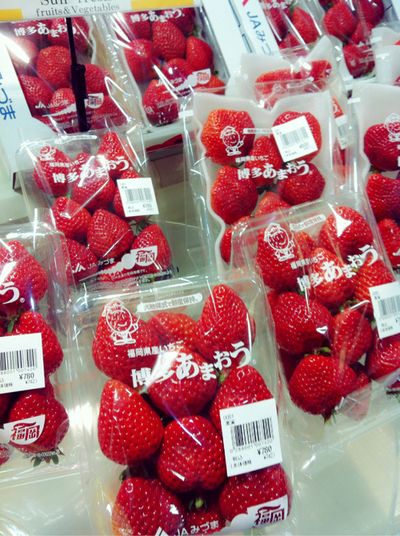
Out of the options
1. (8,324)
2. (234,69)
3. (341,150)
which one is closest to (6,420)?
(8,324)

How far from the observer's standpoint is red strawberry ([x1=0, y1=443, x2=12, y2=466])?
2.70 feet

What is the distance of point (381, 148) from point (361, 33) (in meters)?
0.67

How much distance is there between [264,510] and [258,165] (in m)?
0.68

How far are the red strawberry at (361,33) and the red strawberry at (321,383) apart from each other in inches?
46.1

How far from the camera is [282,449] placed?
815 mm

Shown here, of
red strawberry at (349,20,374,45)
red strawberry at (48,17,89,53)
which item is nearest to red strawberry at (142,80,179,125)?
red strawberry at (48,17,89,53)

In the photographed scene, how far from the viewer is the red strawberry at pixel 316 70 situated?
1.39 meters

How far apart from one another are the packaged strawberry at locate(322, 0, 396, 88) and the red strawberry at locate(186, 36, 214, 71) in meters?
0.40

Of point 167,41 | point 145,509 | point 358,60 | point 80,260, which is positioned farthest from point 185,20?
point 145,509

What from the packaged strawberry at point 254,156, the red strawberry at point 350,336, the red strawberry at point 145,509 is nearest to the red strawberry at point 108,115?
the packaged strawberry at point 254,156

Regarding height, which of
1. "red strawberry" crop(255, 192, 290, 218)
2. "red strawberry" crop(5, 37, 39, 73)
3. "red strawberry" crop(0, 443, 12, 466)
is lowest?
"red strawberry" crop(0, 443, 12, 466)

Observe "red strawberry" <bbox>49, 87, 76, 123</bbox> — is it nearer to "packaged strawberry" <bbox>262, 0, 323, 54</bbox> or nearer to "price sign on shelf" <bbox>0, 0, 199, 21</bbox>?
"price sign on shelf" <bbox>0, 0, 199, 21</bbox>

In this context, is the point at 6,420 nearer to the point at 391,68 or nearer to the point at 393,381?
the point at 393,381

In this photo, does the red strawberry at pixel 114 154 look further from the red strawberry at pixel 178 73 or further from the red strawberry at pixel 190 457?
the red strawberry at pixel 190 457
